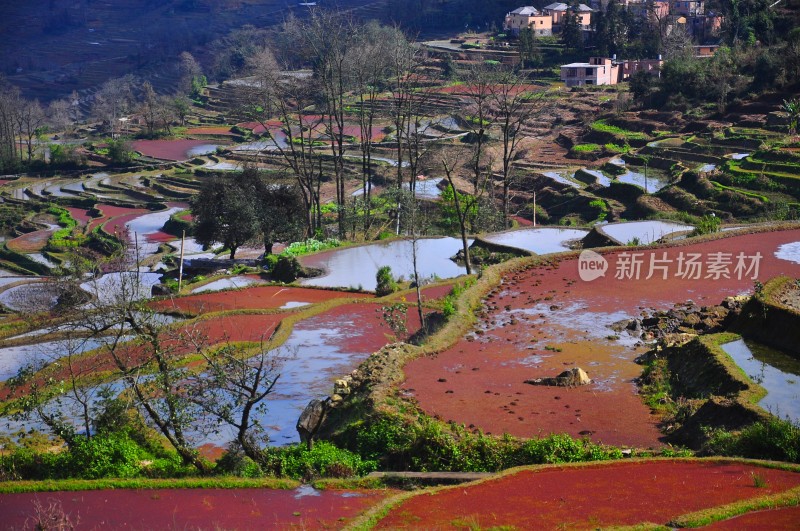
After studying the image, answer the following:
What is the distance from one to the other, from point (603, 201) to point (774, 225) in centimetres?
1751

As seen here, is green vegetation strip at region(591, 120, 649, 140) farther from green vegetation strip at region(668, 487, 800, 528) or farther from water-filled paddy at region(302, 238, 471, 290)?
green vegetation strip at region(668, 487, 800, 528)

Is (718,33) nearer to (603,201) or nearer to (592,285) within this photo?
(603,201)

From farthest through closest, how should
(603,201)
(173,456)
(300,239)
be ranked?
(603,201) < (300,239) < (173,456)

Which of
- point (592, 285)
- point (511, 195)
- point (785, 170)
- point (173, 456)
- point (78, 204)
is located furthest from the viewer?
point (78, 204)

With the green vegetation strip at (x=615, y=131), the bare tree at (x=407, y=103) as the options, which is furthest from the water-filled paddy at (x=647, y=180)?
the bare tree at (x=407, y=103)

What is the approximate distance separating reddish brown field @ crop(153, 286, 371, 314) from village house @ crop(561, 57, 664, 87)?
54964mm

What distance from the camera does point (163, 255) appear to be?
156 ft

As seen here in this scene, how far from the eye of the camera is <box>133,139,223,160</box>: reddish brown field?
79750 millimetres

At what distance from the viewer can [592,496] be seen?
10.9 m

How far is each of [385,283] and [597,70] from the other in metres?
56.2

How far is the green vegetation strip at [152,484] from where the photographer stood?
40.6 ft

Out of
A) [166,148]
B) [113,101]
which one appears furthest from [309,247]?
[113,101]

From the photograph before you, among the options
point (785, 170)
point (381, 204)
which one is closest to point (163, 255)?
point (381, 204)

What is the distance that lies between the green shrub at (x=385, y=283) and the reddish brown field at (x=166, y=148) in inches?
2181
